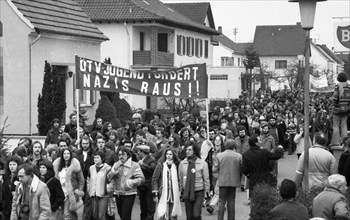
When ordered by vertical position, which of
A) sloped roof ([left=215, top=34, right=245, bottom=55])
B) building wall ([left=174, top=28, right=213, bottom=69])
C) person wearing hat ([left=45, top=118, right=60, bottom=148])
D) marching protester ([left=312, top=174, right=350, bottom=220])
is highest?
sloped roof ([left=215, top=34, right=245, bottom=55])

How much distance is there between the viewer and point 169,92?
19641 millimetres

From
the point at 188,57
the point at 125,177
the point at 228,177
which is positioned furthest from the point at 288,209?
the point at 188,57

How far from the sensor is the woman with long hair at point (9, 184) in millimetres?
13789

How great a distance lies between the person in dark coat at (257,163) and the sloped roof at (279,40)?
103 m

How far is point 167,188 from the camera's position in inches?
594

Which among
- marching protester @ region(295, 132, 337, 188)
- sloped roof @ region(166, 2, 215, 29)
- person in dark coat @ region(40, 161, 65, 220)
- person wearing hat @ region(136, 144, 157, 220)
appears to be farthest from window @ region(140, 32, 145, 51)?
marching protester @ region(295, 132, 337, 188)

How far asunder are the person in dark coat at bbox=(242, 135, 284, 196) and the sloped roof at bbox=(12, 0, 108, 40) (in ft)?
52.4

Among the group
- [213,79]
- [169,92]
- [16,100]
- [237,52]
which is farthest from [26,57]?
[237,52]

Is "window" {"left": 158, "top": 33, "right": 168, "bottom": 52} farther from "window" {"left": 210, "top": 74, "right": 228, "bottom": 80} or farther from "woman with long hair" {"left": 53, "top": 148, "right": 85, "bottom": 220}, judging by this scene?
"woman with long hair" {"left": 53, "top": 148, "right": 85, "bottom": 220}

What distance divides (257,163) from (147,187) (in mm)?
2240

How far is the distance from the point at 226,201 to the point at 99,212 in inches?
96.2

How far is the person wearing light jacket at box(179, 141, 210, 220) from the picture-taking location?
15070mm

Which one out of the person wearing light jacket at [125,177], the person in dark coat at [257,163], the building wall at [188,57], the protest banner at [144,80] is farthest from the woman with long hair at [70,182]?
the building wall at [188,57]

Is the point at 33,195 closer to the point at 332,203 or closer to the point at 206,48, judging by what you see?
the point at 332,203
